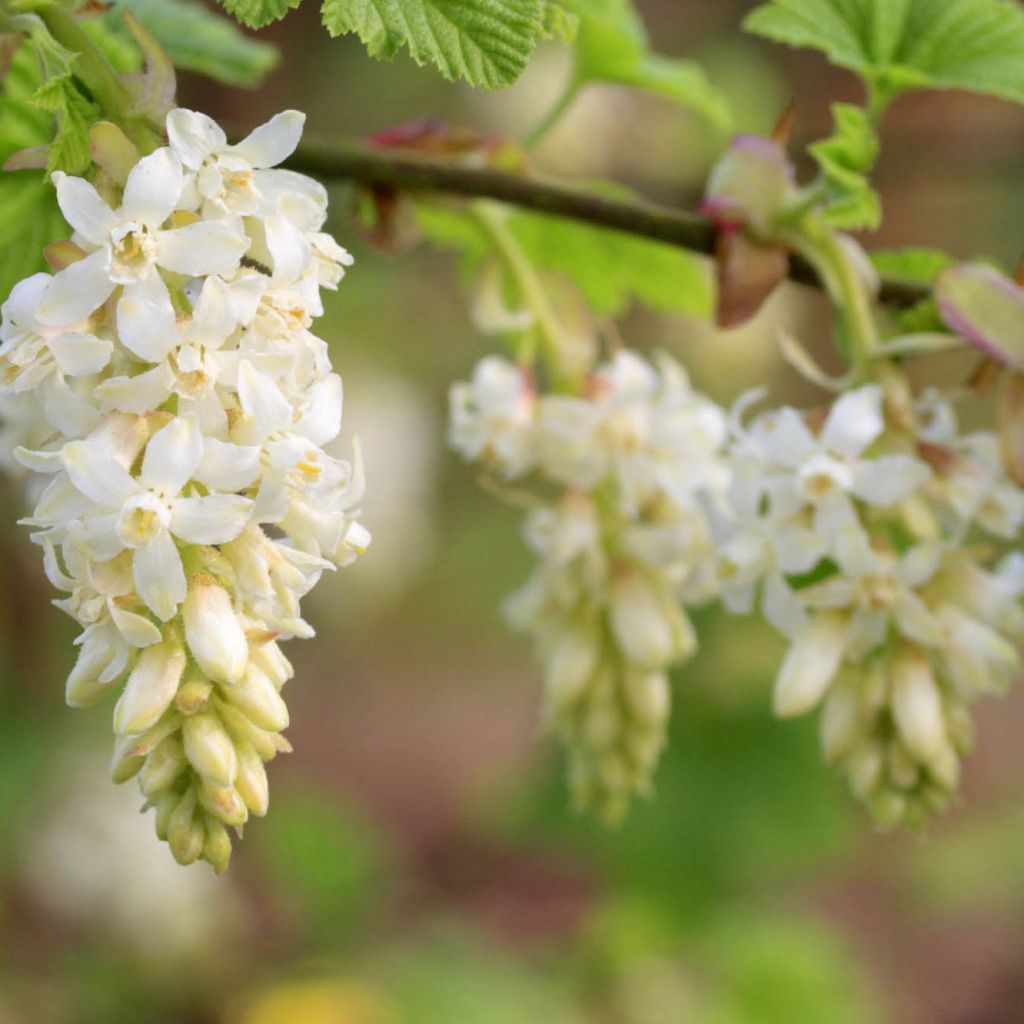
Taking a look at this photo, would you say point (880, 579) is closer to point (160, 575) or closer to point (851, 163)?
point (851, 163)

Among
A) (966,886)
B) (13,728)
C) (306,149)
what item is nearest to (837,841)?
(966,886)

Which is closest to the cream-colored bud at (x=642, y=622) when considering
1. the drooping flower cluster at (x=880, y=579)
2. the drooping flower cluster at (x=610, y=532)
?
the drooping flower cluster at (x=610, y=532)

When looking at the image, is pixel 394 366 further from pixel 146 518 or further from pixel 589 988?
pixel 146 518

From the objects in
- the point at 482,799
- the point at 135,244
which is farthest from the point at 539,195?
the point at 482,799

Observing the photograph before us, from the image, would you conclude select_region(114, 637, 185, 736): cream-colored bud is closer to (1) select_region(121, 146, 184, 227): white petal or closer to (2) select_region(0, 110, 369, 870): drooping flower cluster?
(2) select_region(0, 110, 369, 870): drooping flower cluster

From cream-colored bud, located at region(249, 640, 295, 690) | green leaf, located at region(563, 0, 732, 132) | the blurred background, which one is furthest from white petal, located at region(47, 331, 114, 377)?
the blurred background

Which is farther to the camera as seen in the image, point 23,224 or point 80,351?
point 23,224
